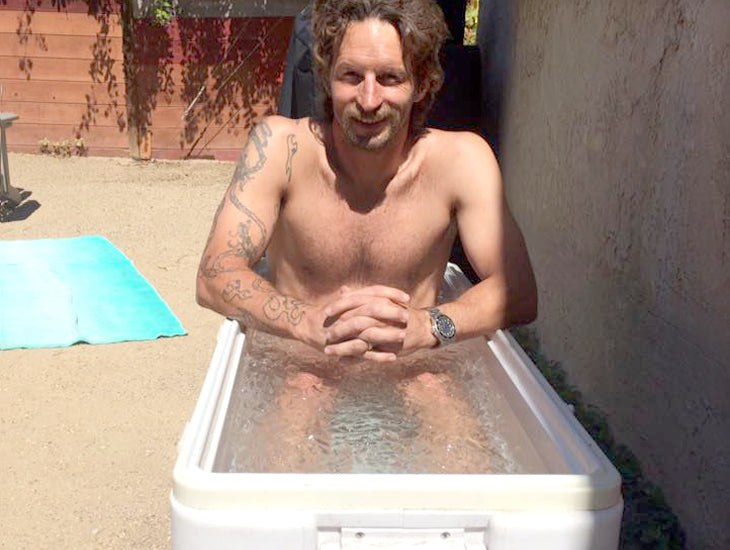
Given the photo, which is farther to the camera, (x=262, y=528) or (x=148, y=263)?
(x=148, y=263)

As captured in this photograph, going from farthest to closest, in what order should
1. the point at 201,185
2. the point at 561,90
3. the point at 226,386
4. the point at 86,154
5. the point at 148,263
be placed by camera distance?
the point at 86,154 → the point at 201,185 → the point at 148,263 → the point at 561,90 → the point at 226,386

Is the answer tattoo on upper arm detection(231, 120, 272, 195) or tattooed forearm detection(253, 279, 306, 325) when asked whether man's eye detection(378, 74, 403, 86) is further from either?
tattooed forearm detection(253, 279, 306, 325)

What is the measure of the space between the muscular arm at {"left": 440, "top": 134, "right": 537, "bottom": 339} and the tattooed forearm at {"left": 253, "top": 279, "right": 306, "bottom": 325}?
326 mm

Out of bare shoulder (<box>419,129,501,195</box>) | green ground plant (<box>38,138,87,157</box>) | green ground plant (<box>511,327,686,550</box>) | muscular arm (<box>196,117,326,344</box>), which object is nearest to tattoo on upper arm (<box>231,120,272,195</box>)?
muscular arm (<box>196,117,326,344</box>)

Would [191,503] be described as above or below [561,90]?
below

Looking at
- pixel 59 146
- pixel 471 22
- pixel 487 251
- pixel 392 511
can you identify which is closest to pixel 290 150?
pixel 487 251

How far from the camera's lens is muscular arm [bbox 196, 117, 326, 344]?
2.10 m

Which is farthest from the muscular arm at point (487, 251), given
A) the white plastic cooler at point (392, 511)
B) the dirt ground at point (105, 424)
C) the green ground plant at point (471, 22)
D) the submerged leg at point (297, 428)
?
the green ground plant at point (471, 22)

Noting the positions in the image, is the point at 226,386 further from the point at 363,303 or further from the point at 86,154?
the point at 86,154

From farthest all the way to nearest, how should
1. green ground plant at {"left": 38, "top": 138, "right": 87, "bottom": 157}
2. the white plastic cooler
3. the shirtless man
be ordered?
green ground plant at {"left": 38, "top": 138, "right": 87, "bottom": 157}
the shirtless man
the white plastic cooler

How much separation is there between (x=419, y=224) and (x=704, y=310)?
0.72 metres

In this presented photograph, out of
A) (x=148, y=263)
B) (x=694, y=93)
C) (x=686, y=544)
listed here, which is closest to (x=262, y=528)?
(x=686, y=544)

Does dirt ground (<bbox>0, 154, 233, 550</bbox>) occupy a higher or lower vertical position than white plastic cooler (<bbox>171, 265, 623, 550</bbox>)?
lower

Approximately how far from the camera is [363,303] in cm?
196
